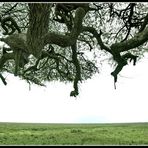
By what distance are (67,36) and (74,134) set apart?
23.8 feet

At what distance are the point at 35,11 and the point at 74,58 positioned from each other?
7.70 ft

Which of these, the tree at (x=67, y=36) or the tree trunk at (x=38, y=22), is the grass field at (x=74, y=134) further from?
the tree trunk at (x=38, y=22)

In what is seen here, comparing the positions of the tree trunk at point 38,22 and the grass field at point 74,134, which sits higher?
the tree trunk at point 38,22

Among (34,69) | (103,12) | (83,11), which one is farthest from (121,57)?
(34,69)

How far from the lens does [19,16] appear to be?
11562mm

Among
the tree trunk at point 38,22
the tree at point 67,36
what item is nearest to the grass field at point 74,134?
the tree at point 67,36

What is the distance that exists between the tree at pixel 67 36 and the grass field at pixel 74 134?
1.94 metres

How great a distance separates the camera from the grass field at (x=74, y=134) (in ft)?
41.4

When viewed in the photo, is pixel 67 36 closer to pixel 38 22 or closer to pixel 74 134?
pixel 38 22

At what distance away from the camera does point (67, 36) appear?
7.88m

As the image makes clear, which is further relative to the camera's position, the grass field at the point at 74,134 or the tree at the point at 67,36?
the grass field at the point at 74,134

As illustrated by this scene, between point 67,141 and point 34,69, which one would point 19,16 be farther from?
point 67,141

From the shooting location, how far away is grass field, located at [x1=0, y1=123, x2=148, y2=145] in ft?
41.4

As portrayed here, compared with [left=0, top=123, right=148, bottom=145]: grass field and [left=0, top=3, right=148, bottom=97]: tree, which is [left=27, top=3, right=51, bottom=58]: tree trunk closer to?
[left=0, top=3, right=148, bottom=97]: tree
